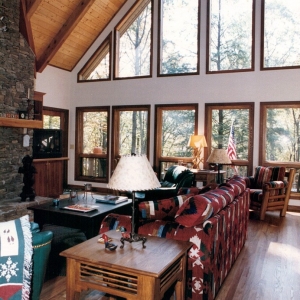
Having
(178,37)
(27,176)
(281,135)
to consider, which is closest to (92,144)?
(27,176)

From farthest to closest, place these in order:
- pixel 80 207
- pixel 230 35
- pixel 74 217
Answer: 1. pixel 230 35
2. pixel 80 207
3. pixel 74 217

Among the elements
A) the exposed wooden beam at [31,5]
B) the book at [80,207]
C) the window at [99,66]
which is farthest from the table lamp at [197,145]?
the exposed wooden beam at [31,5]

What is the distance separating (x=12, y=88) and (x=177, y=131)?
11.7 feet

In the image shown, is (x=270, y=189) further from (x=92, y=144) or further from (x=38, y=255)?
(x=38, y=255)

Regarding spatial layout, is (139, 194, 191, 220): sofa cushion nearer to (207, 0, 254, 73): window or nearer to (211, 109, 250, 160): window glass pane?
(211, 109, 250, 160): window glass pane

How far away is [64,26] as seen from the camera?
283 inches

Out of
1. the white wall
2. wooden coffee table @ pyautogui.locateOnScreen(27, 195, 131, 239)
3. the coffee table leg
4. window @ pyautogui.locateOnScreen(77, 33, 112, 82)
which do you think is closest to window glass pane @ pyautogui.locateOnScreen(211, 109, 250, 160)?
the white wall

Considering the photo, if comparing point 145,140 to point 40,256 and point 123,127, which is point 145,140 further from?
point 40,256

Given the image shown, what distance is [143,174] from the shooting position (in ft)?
7.14

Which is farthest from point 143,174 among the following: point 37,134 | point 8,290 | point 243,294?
point 37,134

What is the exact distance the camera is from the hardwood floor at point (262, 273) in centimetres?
287

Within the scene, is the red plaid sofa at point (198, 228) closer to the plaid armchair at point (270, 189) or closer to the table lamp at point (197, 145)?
the plaid armchair at point (270, 189)

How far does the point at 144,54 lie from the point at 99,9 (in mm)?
1410

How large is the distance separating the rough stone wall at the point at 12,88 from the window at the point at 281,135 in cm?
462
